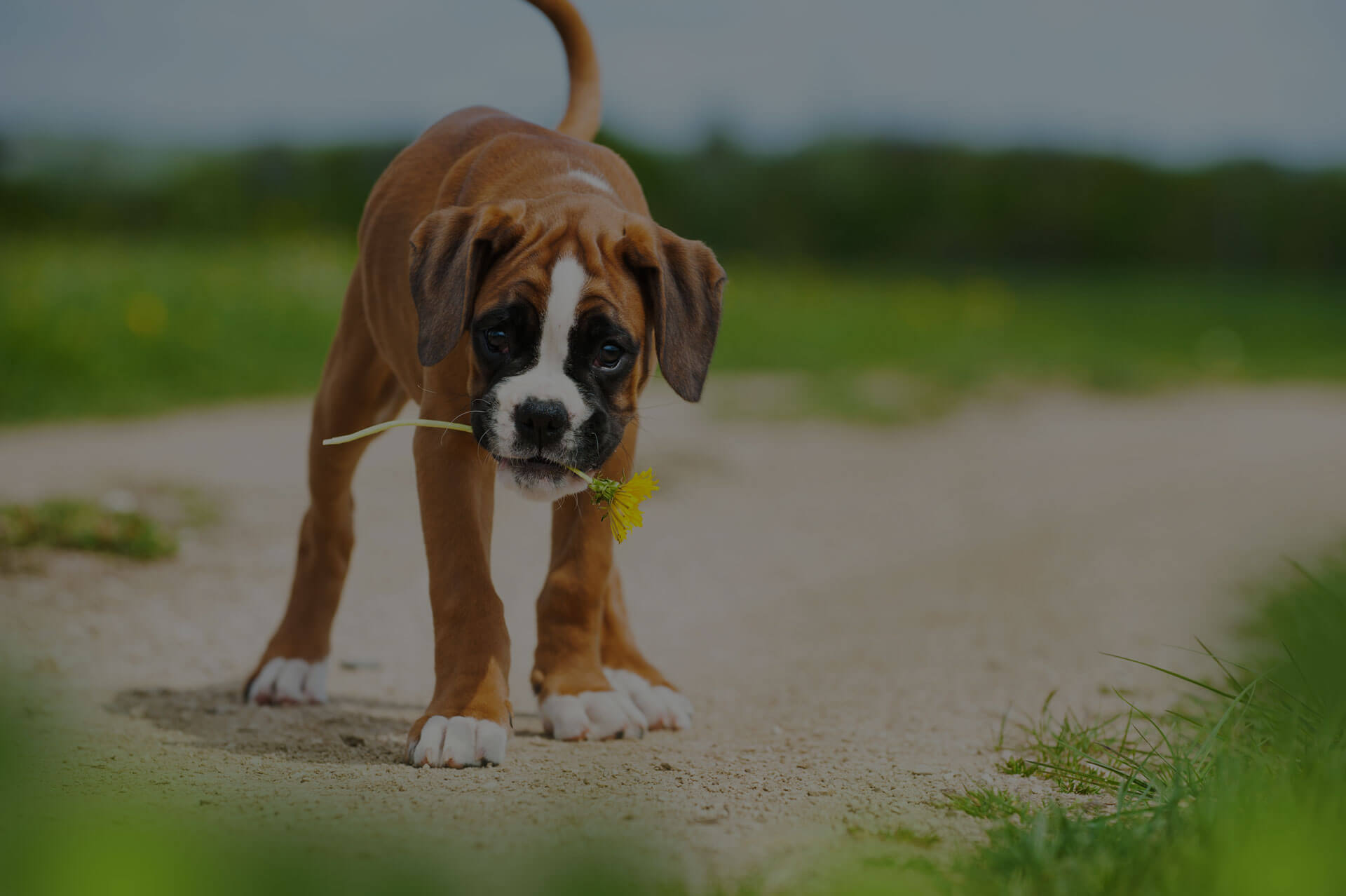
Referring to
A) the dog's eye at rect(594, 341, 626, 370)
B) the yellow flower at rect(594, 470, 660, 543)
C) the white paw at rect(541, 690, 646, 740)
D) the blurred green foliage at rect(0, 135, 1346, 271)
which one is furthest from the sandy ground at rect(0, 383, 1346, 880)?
the blurred green foliage at rect(0, 135, 1346, 271)

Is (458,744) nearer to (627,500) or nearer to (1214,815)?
(627,500)

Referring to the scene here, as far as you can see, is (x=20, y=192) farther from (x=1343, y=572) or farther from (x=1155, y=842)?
(x=1155, y=842)

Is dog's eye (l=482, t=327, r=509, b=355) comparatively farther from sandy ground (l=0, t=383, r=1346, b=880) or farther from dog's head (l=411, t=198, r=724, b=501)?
sandy ground (l=0, t=383, r=1346, b=880)

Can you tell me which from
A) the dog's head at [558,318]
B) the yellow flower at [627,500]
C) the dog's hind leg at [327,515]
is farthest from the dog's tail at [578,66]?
the yellow flower at [627,500]

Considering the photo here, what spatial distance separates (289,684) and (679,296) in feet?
6.09

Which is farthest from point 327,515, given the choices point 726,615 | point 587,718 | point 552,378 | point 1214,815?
point 1214,815

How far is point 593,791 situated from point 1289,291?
2090 cm

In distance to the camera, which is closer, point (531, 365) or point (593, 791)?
point (593, 791)

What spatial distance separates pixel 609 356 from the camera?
3.17 metres

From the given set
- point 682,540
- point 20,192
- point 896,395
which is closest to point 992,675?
point 682,540

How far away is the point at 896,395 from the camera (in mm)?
12188

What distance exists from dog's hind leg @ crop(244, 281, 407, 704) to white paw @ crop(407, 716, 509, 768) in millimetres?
1246

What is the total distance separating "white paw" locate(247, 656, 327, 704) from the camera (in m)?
4.14

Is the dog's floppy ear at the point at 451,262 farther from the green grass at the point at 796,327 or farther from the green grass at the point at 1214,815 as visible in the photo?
the green grass at the point at 796,327
